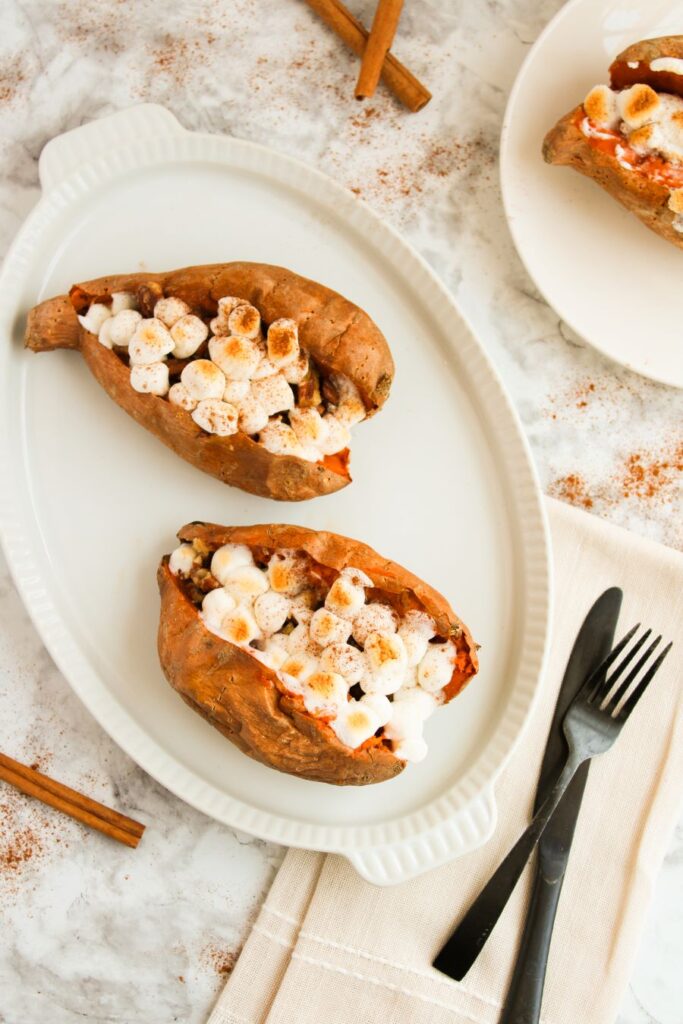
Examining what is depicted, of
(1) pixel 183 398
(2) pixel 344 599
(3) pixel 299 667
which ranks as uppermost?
(1) pixel 183 398

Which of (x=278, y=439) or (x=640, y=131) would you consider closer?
(x=278, y=439)

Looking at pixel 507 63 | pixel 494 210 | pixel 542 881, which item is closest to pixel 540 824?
pixel 542 881

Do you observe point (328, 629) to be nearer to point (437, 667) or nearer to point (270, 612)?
point (270, 612)

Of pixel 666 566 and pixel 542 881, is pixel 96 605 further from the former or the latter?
pixel 666 566

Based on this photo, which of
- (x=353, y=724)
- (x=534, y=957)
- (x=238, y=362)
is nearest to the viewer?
(x=353, y=724)

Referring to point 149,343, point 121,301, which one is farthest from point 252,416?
point 121,301

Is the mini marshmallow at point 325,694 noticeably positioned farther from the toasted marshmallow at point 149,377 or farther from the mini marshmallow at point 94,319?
the mini marshmallow at point 94,319

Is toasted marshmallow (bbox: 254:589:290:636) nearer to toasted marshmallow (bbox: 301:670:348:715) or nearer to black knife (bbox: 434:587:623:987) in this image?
toasted marshmallow (bbox: 301:670:348:715)
